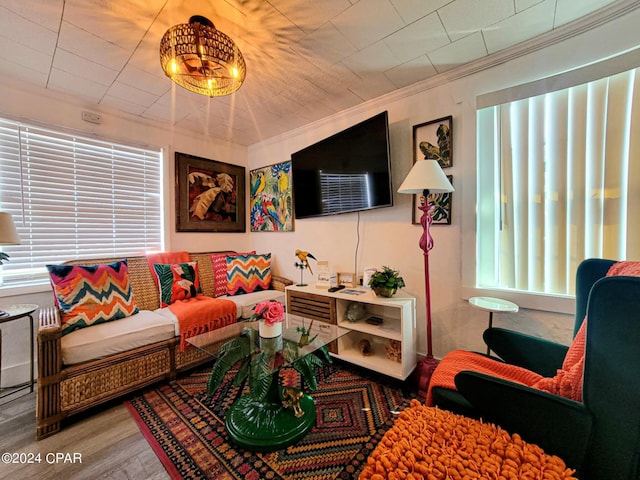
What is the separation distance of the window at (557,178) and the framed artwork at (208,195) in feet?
9.07

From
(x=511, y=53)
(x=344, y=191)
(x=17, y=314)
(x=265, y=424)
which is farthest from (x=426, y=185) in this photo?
(x=17, y=314)

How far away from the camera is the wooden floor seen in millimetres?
1244

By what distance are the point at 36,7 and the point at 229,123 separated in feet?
5.06

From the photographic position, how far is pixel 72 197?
2.30 meters

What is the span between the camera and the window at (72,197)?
6.73 ft

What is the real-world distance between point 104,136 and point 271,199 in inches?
68.2

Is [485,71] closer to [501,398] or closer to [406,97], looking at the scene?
[406,97]

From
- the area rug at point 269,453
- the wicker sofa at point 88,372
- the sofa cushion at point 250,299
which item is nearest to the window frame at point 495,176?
the area rug at point 269,453

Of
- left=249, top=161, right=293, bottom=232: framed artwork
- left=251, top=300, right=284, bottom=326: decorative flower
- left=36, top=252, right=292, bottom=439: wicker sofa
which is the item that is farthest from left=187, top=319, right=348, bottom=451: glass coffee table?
left=249, top=161, right=293, bottom=232: framed artwork

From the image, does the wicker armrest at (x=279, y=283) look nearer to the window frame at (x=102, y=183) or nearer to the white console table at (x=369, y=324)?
the white console table at (x=369, y=324)

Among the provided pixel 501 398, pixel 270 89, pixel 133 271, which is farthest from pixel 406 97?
pixel 133 271

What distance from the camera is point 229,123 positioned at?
9.22ft

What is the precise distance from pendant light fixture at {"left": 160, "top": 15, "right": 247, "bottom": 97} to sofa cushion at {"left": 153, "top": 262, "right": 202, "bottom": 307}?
165 centimetres

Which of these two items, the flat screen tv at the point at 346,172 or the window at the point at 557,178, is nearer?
the window at the point at 557,178
